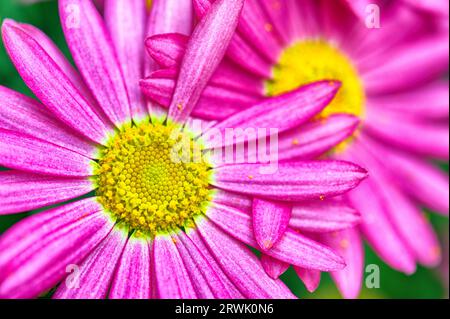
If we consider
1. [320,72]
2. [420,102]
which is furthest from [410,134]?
[320,72]

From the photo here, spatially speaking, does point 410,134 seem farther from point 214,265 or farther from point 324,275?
point 214,265

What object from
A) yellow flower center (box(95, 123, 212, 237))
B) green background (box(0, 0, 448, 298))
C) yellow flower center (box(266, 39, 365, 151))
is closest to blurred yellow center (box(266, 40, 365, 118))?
yellow flower center (box(266, 39, 365, 151))

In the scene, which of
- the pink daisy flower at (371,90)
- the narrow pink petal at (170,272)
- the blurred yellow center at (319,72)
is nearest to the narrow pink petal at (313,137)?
the pink daisy flower at (371,90)

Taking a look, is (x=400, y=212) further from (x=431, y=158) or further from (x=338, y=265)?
(x=338, y=265)

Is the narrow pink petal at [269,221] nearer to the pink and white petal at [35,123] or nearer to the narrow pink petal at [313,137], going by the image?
the narrow pink petal at [313,137]

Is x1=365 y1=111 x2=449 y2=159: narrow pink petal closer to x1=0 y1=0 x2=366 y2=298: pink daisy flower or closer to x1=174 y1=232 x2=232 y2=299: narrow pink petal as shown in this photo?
x1=0 y1=0 x2=366 y2=298: pink daisy flower
